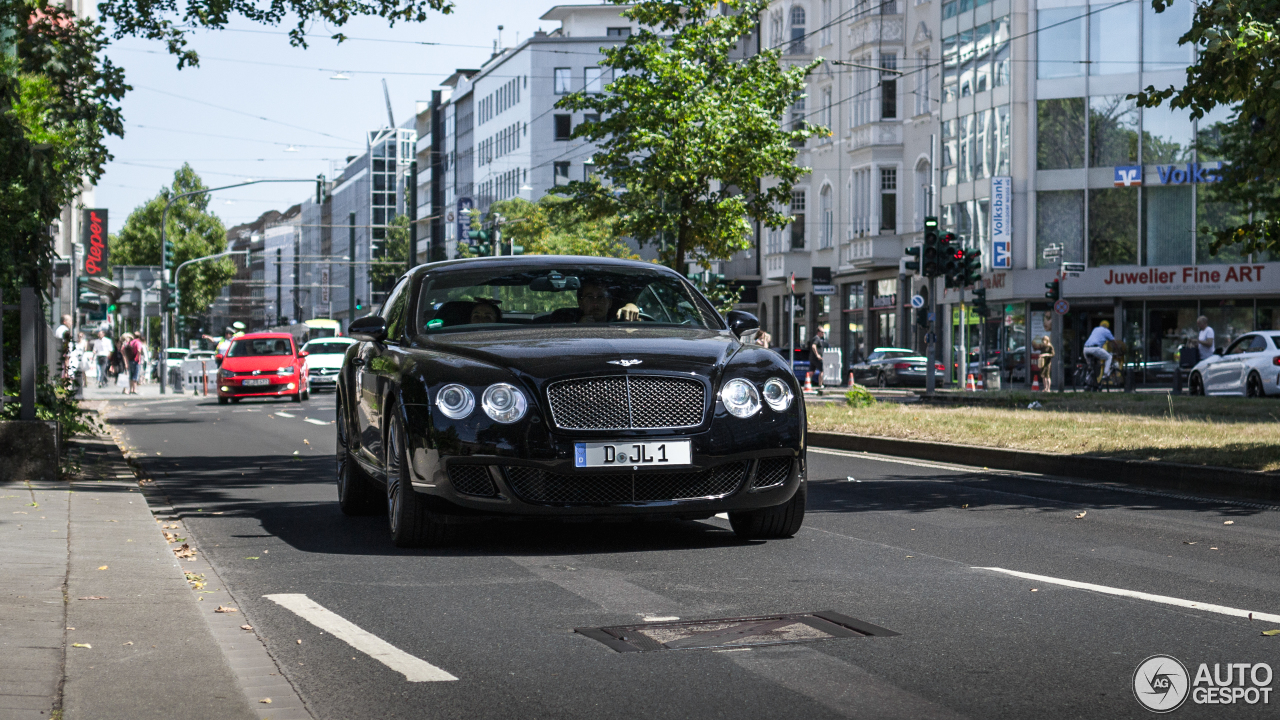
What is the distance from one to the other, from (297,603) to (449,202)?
120918mm

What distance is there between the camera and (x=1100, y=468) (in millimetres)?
13688

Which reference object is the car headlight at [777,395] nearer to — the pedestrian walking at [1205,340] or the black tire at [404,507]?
the black tire at [404,507]

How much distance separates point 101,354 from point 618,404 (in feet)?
153

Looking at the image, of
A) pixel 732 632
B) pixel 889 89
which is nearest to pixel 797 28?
pixel 889 89

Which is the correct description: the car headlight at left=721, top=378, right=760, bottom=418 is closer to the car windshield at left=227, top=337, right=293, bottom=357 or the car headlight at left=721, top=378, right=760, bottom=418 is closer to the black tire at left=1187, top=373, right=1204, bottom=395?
the black tire at left=1187, top=373, right=1204, bottom=395

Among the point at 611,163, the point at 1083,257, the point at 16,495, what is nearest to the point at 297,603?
the point at 16,495

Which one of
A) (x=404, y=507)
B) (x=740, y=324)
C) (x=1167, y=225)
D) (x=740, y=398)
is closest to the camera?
(x=740, y=398)

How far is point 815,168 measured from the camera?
63.4m

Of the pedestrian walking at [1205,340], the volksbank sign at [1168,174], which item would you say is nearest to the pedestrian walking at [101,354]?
the volksbank sign at [1168,174]

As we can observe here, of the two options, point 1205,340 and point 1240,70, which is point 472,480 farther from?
point 1205,340

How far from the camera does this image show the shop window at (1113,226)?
160ft

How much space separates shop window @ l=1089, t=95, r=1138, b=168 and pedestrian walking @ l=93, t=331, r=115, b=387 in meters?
31.1

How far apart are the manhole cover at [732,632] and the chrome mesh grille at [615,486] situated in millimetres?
1708

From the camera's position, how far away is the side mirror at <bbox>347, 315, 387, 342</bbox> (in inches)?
360
